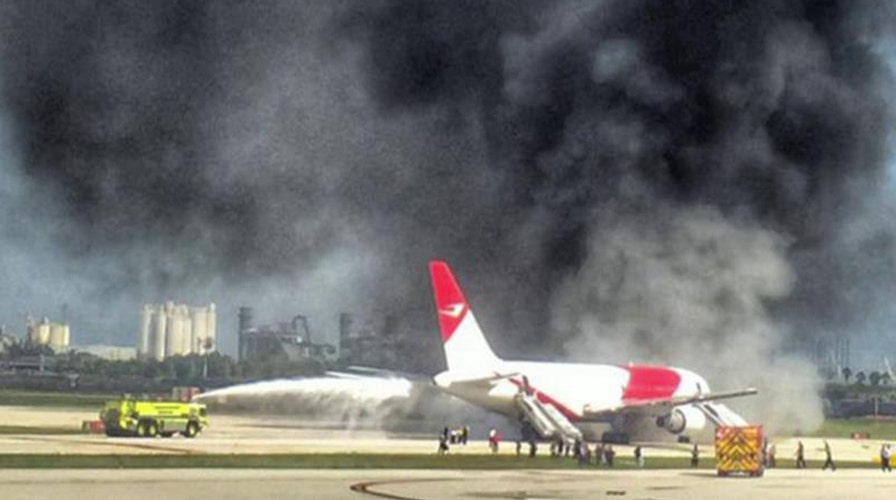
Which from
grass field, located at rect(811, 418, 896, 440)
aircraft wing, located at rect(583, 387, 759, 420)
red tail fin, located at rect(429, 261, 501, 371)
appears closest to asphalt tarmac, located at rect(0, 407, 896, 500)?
red tail fin, located at rect(429, 261, 501, 371)

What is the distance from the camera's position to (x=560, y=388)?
97.7 meters

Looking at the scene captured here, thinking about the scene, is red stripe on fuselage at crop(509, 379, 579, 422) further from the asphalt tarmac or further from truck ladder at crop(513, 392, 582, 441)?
the asphalt tarmac

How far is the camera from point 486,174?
10300 cm

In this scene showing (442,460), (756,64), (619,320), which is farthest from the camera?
(619,320)

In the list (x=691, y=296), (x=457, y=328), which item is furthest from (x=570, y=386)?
(x=691, y=296)

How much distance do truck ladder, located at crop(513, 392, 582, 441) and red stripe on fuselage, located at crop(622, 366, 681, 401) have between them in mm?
7250

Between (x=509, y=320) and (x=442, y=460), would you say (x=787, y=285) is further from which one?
(x=442, y=460)

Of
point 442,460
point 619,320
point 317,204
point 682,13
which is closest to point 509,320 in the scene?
point 619,320

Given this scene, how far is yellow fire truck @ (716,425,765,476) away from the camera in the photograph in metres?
71.7

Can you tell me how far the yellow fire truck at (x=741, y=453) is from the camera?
71688 mm

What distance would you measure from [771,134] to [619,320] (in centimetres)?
1598

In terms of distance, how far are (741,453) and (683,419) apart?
96.9 ft

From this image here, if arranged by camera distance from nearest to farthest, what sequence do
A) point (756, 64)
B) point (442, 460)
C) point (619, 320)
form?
point (442, 460) < point (756, 64) < point (619, 320)

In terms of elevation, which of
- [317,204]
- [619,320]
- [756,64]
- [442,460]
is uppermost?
[756,64]
